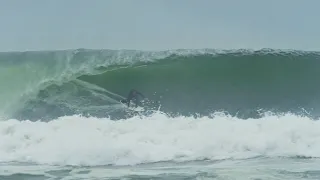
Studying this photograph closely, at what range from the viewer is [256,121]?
368 inches

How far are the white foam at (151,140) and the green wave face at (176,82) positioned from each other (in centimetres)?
203

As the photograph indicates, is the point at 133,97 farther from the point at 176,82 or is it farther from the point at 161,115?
the point at 161,115

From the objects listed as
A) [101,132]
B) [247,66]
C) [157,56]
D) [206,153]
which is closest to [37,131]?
[101,132]

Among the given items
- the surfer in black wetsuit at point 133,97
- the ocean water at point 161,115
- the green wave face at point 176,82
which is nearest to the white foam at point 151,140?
the ocean water at point 161,115

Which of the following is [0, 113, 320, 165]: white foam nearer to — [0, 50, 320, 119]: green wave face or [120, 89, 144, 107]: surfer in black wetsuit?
[0, 50, 320, 119]: green wave face

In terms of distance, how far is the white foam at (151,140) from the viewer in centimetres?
762

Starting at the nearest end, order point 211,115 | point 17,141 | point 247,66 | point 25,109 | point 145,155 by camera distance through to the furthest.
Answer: point 145,155
point 17,141
point 211,115
point 25,109
point 247,66

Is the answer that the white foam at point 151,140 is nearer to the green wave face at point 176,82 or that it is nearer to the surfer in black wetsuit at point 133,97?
the green wave face at point 176,82

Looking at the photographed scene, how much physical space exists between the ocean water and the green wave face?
0.08 feet

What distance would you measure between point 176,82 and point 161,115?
2837 millimetres

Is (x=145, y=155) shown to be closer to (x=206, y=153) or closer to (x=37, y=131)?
(x=206, y=153)

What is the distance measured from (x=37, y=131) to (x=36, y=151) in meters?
0.97

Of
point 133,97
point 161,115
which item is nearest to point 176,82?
point 133,97

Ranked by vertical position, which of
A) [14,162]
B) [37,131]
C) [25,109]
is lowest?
[14,162]
